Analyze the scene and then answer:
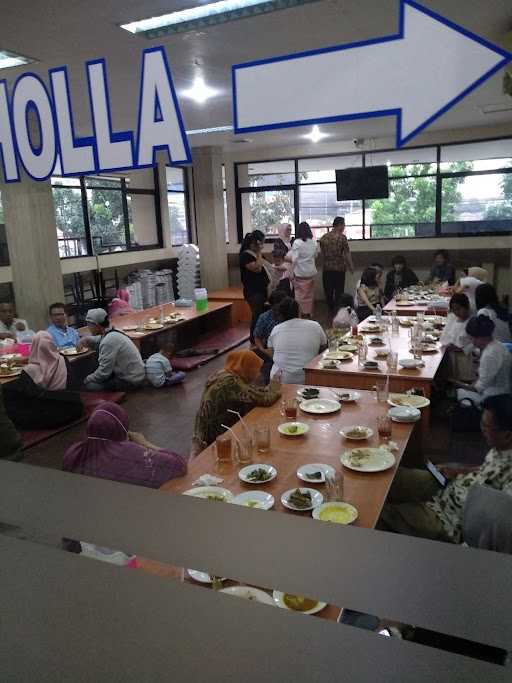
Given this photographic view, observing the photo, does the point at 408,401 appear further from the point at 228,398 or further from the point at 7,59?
the point at 7,59

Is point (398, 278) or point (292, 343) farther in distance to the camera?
point (398, 278)

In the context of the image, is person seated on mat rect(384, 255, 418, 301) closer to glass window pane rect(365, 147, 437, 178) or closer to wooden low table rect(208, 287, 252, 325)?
wooden low table rect(208, 287, 252, 325)

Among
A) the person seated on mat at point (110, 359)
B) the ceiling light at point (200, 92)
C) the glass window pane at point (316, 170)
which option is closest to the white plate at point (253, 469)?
the ceiling light at point (200, 92)

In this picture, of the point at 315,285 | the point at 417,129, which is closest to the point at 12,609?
the point at 417,129

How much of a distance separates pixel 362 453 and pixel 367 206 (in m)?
2.02

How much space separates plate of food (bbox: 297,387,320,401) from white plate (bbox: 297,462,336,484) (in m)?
0.79

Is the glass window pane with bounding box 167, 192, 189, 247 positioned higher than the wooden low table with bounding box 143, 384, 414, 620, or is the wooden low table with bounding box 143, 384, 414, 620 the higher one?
the glass window pane with bounding box 167, 192, 189, 247

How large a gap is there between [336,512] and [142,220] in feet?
25.9

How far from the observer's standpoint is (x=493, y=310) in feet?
11.9

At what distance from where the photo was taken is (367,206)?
3471 mm

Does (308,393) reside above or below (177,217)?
below

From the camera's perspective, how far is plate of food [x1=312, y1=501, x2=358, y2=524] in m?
1.57

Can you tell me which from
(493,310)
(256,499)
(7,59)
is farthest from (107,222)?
Result: (256,499)

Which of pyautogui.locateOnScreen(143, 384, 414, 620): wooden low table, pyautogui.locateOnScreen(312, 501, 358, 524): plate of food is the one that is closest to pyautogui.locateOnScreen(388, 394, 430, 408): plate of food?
pyautogui.locateOnScreen(143, 384, 414, 620): wooden low table
